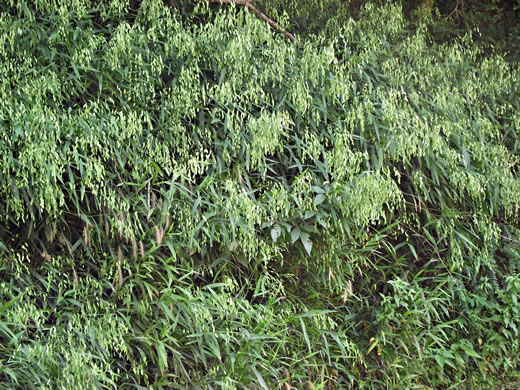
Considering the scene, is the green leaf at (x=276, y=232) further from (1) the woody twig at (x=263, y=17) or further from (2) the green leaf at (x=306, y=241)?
(1) the woody twig at (x=263, y=17)

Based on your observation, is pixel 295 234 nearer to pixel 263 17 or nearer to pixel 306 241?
pixel 306 241

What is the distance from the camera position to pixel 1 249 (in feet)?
9.92

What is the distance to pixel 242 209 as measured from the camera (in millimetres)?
3275

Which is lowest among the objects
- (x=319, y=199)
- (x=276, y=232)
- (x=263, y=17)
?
(x=276, y=232)

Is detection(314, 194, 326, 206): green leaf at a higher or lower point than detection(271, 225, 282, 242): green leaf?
higher

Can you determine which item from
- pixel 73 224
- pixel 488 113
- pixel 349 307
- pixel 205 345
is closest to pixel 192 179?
pixel 73 224

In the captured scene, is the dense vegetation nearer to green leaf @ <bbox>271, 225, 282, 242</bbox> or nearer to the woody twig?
green leaf @ <bbox>271, 225, 282, 242</bbox>

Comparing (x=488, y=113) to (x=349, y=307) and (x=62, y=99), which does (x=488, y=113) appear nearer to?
(x=349, y=307)

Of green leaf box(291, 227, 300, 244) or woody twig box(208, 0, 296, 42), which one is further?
woody twig box(208, 0, 296, 42)

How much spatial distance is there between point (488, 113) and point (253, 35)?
5.74 feet

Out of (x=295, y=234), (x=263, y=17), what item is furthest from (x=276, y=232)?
(x=263, y=17)

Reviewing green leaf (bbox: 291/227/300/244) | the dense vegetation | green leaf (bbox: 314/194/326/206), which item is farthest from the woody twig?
green leaf (bbox: 291/227/300/244)

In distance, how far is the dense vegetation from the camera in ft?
9.84

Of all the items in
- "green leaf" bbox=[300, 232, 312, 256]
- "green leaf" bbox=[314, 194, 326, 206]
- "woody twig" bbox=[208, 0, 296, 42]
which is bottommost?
"green leaf" bbox=[300, 232, 312, 256]
